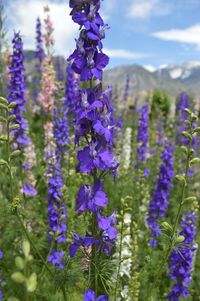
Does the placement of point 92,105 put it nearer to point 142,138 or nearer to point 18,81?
point 18,81

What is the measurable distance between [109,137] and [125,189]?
180 inches

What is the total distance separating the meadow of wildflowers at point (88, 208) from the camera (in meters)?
2.47

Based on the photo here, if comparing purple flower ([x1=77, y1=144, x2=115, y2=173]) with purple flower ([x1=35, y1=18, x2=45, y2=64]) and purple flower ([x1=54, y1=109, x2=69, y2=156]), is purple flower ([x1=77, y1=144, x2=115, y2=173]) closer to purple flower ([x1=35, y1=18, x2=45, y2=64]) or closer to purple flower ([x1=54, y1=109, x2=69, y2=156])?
purple flower ([x1=54, y1=109, x2=69, y2=156])

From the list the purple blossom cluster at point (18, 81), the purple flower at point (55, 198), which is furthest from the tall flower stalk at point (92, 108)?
the purple blossom cluster at point (18, 81)

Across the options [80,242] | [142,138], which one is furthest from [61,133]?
[80,242]

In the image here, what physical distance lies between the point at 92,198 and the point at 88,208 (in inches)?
2.5

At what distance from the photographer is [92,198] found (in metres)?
2.55

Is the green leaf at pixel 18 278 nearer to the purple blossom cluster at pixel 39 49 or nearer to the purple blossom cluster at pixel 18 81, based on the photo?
the purple blossom cluster at pixel 18 81

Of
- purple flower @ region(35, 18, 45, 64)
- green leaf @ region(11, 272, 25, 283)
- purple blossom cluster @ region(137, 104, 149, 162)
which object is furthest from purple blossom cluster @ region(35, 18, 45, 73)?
green leaf @ region(11, 272, 25, 283)

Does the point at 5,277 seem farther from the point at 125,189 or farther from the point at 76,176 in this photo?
the point at 125,189

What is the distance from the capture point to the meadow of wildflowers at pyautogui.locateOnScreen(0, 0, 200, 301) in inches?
97.2

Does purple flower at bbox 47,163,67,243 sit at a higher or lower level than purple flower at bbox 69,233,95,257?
higher

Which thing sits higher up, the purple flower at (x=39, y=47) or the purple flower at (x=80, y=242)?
the purple flower at (x=39, y=47)

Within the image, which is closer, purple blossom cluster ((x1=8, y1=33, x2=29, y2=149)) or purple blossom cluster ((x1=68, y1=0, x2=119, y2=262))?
purple blossom cluster ((x1=68, y1=0, x2=119, y2=262))
